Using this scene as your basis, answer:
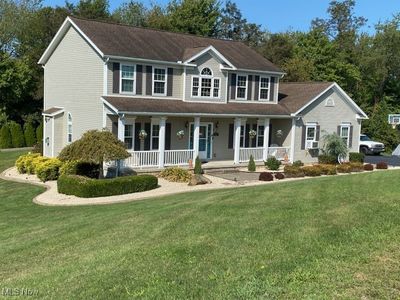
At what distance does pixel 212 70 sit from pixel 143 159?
721 cm

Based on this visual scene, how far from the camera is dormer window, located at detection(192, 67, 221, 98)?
27.4m

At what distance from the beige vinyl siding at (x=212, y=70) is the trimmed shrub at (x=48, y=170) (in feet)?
26.3

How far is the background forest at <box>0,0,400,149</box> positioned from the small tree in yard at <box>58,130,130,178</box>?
2193cm

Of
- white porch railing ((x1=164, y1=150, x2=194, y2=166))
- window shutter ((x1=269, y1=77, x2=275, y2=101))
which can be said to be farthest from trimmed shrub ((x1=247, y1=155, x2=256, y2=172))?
window shutter ((x1=269, y1=77, x2=275, y2=101))

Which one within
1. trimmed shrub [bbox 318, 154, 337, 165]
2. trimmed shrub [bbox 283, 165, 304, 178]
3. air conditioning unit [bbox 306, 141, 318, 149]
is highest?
air conditioning unit [bbox 306, 141, 318, 149]

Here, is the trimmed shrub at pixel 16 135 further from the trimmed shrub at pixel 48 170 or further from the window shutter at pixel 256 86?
the window shutter at pixel 256 86

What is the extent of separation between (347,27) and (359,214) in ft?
200

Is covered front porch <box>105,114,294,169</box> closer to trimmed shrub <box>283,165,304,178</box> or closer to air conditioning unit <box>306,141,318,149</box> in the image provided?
air conditioning unit <box>306,141,318,149</box>

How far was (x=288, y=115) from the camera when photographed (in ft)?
96.8

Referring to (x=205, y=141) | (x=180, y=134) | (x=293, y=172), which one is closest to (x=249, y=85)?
(x=205, y=141)

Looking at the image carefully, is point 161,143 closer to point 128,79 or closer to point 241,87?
point 128,79

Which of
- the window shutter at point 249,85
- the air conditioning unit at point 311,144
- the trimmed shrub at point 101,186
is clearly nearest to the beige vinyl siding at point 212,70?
the window shutter at point 249,85

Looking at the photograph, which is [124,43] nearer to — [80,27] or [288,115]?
[80,27]

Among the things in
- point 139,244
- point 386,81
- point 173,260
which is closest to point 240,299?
point 173,260
